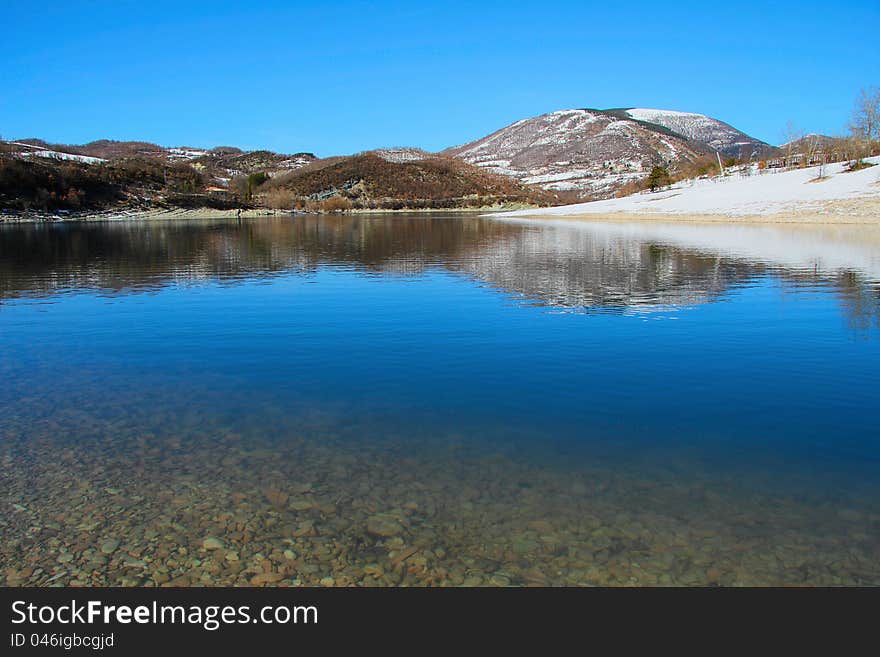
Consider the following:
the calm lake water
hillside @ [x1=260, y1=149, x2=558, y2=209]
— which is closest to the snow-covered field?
the calm lake water

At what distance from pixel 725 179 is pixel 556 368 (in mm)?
97021

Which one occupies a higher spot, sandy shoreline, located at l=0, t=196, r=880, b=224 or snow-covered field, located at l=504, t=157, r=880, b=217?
snow-covered field, located at l=504, t=157, r=880, b=217

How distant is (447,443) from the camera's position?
6.84 metres

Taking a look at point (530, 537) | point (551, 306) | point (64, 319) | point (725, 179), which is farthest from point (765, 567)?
point (725, 179)

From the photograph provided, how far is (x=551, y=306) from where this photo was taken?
615 inches

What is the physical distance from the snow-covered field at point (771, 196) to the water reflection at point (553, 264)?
426 inches

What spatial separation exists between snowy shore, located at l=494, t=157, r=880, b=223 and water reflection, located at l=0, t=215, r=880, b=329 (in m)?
6.01

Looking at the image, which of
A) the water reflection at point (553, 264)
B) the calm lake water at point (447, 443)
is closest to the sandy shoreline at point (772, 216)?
the water reflection at point (553, 264)

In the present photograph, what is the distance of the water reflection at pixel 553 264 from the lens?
58.7ft

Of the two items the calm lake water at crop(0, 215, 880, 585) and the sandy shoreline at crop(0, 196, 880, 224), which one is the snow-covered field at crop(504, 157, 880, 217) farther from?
the calm lake water at crop(0, 215, 880, 585)

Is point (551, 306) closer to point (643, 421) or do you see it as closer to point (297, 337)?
point (297, 337)

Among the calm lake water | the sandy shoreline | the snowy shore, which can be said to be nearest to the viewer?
the calm lake water

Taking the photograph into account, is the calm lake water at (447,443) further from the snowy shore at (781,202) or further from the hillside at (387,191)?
the hillside at (387,191)

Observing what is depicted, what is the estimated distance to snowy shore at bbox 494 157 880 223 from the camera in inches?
1865
